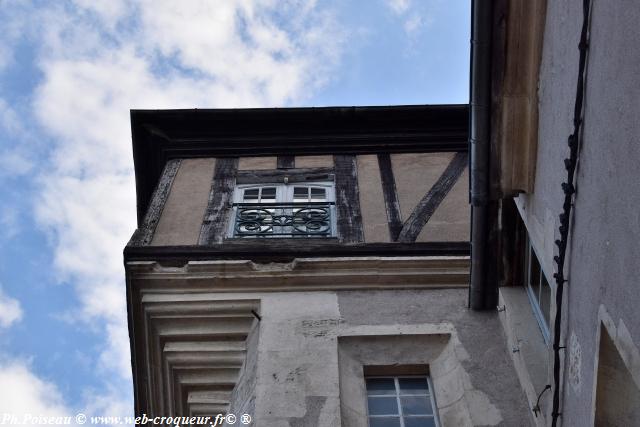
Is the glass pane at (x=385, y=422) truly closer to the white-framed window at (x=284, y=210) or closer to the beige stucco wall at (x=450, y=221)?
the beige stucco wall at (x=450, y=221)

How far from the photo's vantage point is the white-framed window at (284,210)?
32.8 ft

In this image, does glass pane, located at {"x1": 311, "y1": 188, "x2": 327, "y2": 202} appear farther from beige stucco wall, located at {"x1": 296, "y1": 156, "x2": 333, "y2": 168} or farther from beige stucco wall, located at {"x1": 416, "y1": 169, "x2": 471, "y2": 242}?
beige stucco wall, located at {"x1": 416, "y1": 169, "x2": 471, "y2": 242}

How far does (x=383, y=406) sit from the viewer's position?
7336 millimetres

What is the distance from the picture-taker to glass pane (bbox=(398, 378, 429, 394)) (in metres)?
7.52

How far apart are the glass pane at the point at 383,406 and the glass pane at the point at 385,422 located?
3.3 inches

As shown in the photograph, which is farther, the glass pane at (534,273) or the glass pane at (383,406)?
the glass pane at (534,273)

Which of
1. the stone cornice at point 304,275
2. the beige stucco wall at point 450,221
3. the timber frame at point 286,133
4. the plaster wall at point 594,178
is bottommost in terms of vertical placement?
the plaster wall at point 594,178

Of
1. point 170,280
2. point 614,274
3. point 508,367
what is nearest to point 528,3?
point 614,274

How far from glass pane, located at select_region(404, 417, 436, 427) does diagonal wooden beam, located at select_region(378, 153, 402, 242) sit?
9.24 ft

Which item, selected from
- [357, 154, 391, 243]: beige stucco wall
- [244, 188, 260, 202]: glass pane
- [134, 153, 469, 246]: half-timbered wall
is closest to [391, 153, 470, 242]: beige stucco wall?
[134, 153, 469, 246]: half-timbered wall

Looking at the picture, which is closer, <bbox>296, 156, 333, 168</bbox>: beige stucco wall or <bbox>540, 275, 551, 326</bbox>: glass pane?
<bbox>540, 275, 551, 326</bbox>: glass pane

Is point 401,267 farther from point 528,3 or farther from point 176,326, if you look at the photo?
point 528,3

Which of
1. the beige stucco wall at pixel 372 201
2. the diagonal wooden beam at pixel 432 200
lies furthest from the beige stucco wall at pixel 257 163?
the diagonal wooden beam at pixel 432 200

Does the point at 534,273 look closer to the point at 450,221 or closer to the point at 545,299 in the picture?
the point at 545,299
